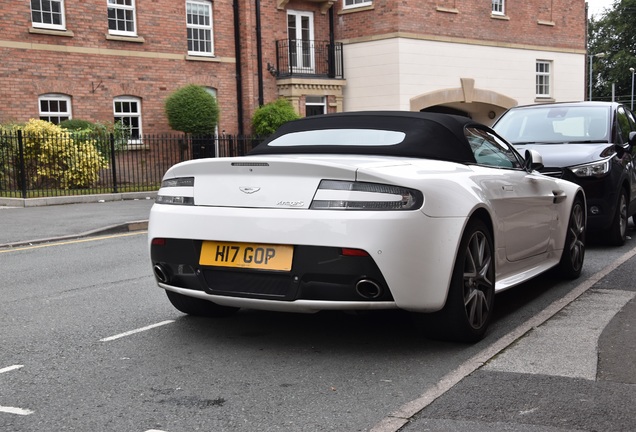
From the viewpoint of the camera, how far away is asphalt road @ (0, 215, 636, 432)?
3.61m

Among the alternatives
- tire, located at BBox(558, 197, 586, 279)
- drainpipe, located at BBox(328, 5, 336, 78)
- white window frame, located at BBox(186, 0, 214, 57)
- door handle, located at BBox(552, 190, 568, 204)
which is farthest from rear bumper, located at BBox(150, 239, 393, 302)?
drainpipe, located at BBox(328, 5, 336, 78)

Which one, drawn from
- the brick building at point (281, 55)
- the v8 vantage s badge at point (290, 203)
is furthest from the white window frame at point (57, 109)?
the v8 vantage s badge at point (290, 203)

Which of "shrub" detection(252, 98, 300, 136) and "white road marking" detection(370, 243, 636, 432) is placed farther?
"shrub" detection(252, 98, 300, 136)

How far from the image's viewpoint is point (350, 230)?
438 centimetres

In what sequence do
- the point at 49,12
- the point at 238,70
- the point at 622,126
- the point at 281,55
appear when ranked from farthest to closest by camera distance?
the point at 281,55
the point at 238,70
the point at 49,12
the point at 622,126

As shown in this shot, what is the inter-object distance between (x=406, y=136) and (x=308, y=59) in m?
24.1

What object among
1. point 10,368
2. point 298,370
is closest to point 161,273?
point 10,368

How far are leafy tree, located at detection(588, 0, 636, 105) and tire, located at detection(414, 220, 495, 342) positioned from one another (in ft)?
238

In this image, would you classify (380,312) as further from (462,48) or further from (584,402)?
(462,48)

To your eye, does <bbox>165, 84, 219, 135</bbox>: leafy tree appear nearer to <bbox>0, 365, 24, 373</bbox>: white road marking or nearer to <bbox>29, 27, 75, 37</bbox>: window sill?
<bbox>29, 27, 75, 37</bbox>: window sill

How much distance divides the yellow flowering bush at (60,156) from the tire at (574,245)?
583 inches

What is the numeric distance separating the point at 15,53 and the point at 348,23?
40.1 feet

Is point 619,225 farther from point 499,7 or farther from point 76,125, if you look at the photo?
point 499,7

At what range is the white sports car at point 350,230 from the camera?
4426 millimetres
